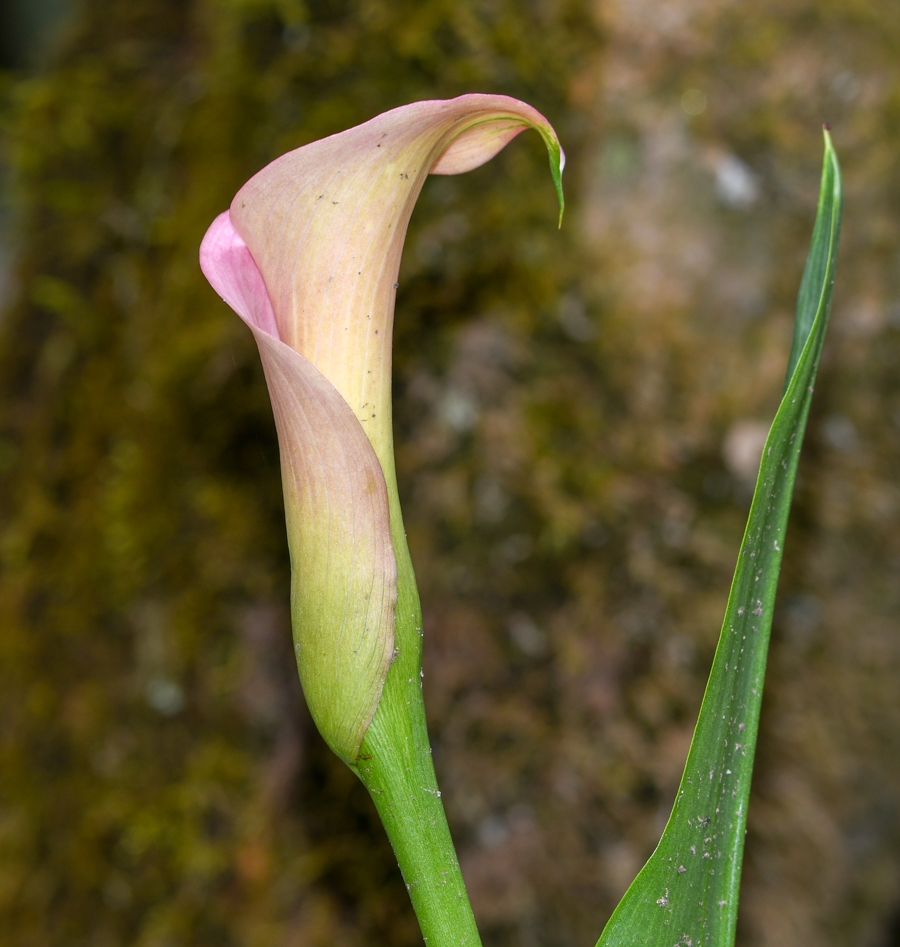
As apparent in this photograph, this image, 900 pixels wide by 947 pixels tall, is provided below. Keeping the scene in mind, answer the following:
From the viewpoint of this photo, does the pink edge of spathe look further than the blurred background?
No

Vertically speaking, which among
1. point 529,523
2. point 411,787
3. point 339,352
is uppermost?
point 339,352

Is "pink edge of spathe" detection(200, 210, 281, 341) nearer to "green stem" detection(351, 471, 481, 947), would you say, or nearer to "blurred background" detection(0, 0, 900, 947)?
"green stem" detection(351, 471, 481, 947)

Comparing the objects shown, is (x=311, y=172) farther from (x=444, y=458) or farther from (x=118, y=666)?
(x=118, y=666)

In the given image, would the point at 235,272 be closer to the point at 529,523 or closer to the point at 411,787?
the point at 411,787

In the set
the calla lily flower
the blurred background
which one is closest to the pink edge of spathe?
the calla lily flower

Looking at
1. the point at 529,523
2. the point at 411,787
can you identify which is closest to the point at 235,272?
the point at 411,787

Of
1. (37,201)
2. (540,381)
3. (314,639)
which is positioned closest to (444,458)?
(540,381)

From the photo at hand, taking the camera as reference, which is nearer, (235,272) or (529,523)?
(235,272)
